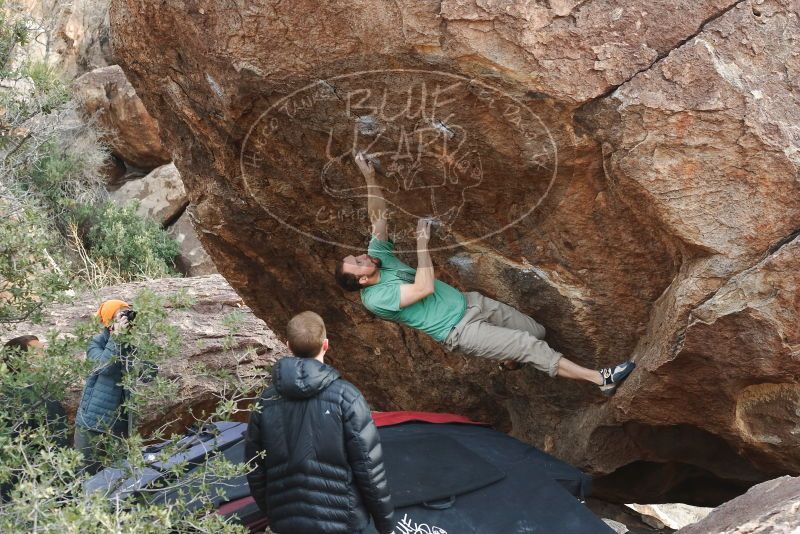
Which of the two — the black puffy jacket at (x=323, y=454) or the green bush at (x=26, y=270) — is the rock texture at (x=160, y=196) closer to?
the green bush at (x=26, y=270)

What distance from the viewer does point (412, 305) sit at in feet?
14.6

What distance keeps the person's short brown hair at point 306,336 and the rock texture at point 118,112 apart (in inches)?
439

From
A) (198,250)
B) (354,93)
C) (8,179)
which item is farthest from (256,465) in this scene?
(198,250)

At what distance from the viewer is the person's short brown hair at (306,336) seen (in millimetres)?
3314

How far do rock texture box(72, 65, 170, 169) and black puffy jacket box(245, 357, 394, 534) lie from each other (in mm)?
11231

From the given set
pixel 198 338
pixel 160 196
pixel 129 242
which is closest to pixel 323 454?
pixel 198 338

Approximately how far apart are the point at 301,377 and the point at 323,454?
0.33m

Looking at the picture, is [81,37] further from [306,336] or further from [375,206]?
[306,336]

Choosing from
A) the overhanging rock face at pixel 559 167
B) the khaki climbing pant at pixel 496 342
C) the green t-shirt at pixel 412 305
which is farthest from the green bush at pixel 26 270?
the khaki climbing pant at pixel 496 342

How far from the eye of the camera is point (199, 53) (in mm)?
4211

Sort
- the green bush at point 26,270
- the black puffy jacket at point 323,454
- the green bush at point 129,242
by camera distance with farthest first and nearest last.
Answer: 1. the green bush at point 129,242
2. the green bush at point 26,270
3. the black puffy jacket at point 323,454

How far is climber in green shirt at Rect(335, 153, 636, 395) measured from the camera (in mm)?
4359

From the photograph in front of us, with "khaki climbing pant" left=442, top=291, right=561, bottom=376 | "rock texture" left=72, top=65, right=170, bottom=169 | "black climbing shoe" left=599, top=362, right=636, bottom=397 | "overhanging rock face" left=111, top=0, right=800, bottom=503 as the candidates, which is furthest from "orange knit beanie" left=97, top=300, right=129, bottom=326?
"rock texture" left=72, top=65, right=170, bottom=169

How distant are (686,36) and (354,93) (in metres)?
1.58
